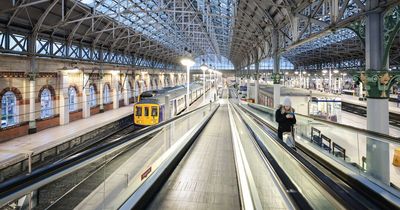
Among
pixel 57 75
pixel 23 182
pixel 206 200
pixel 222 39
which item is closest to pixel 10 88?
pixel 57 75

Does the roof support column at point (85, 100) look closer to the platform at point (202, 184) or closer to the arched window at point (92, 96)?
the arched window at point (92, 96)

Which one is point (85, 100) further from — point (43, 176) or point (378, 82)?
point (43, 176)

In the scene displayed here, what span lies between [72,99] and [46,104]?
3.81 metres

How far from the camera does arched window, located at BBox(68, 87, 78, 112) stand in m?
23.8

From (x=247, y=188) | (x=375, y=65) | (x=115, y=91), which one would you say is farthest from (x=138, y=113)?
(x=247, y=188)

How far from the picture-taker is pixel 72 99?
24.4m

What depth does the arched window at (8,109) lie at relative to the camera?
16.6 metres

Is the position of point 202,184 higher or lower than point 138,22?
lower

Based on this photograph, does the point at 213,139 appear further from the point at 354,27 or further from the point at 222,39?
the point at 222,39

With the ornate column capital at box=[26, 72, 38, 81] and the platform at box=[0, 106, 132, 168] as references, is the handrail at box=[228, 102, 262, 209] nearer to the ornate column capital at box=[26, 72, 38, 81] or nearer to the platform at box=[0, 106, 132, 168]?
the platform at box=[0, 106, 132, 168]

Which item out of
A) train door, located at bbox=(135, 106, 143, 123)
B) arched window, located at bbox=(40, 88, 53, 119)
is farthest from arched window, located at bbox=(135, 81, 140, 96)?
train door, located at bbox=(135, 106, 143, 123)

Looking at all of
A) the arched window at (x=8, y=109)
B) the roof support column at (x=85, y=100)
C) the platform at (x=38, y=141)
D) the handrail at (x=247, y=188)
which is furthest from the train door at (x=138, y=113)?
the handrail at (x=247, y=188)

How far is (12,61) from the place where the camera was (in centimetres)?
1662

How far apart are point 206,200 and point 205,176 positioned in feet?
3.99
